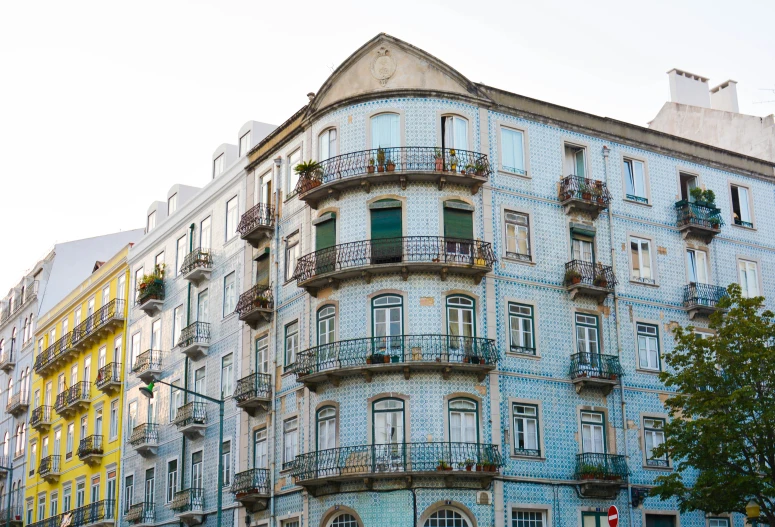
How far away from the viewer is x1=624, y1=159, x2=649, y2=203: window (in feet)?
149

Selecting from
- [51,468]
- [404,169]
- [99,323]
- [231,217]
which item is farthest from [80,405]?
[404,169]

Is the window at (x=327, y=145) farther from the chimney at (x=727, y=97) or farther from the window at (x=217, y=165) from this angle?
the chimney at (x=727, y=97)

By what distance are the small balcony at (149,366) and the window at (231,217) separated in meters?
8.11

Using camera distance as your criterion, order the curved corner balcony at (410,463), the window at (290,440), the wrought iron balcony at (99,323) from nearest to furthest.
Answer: the curved corner balcony at (410,463) < the window at (290,440) < the wrought iron balcony at (99,323)

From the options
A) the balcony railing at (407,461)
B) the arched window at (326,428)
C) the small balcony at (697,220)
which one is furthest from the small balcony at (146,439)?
the small balcony at (697,220)

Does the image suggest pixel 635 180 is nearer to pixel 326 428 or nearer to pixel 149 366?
pixel 326 428

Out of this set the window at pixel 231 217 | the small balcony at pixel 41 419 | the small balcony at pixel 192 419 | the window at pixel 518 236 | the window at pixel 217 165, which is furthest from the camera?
the small balcony at pixel 41 419

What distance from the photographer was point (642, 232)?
45.1 meters

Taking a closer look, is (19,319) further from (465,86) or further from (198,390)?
(465,86)

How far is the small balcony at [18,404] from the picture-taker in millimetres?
72875

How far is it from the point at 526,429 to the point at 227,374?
1430cm

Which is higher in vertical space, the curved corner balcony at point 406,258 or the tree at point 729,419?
the curved corner balcony at point 406,258

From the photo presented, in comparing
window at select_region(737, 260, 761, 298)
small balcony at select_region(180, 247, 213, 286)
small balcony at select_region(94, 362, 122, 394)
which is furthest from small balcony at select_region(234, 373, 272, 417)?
window at select_region(737, 260, 761, 298)

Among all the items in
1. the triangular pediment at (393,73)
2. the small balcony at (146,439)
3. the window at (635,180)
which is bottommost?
the small balcony at (146,439)
